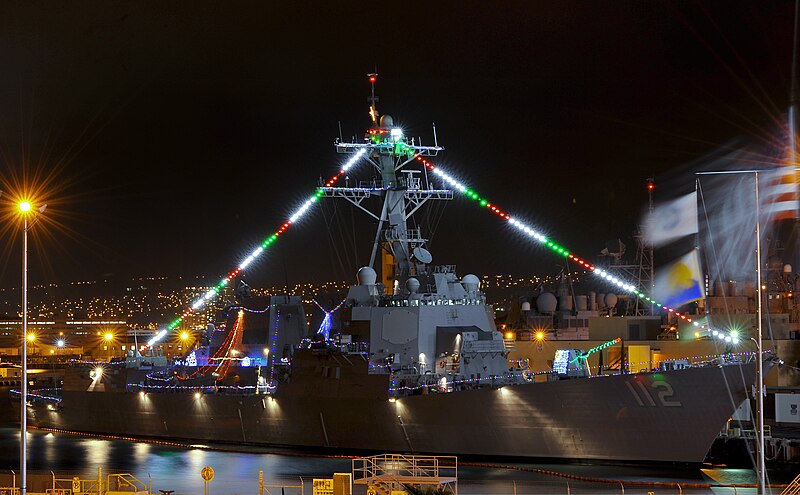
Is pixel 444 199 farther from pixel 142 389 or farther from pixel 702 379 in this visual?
pixel 142 389

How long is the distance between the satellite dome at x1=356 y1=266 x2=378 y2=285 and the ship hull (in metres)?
3.84

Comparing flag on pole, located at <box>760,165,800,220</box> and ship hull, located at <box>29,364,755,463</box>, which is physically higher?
flag on pole, located at <box>760,165,800,220</box>

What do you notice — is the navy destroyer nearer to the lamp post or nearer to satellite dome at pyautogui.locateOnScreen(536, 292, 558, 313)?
the lamp post

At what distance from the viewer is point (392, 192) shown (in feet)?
103

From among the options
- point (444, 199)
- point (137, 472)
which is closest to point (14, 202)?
point (137, 472)

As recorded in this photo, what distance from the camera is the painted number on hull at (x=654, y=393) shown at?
977 inches

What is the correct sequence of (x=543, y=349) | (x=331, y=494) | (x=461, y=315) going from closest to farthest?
(x=331, y=494), (x=461, y=315), (x=543, y=349)

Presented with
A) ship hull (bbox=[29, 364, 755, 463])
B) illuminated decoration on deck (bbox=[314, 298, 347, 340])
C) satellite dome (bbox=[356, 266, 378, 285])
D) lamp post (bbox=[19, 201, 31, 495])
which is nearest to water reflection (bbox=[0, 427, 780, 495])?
ship hull (bbox=[29, 364, 755, 463])

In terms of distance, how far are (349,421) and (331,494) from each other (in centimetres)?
1191

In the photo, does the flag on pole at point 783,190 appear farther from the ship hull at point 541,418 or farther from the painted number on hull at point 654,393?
the painted number on hull at point 654,393

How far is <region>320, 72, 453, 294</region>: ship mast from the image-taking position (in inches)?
1217

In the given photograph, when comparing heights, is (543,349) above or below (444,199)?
below

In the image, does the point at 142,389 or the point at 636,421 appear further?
the point at 142,389

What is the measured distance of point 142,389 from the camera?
35.9 meters
